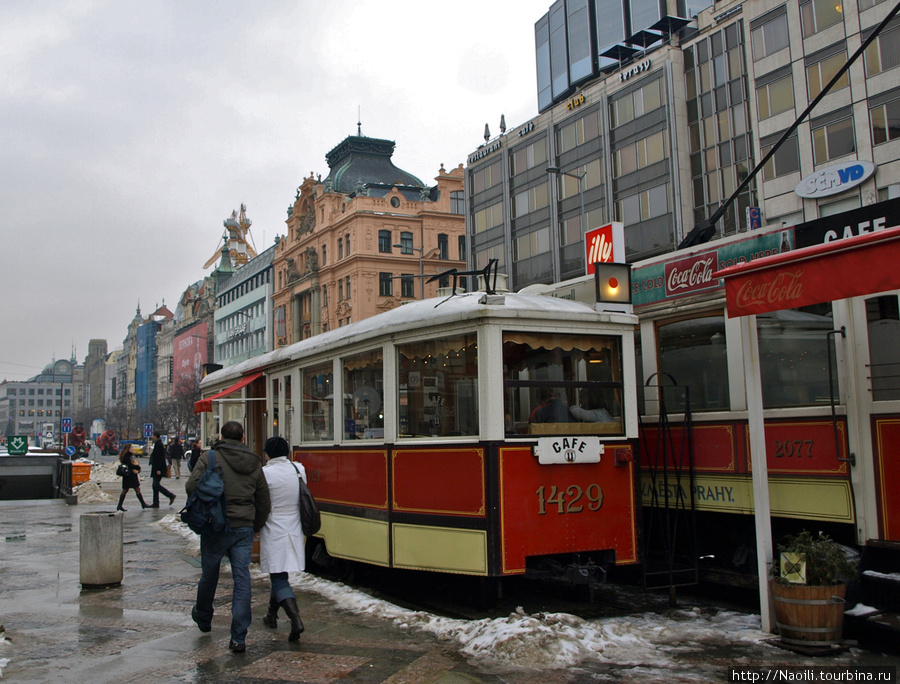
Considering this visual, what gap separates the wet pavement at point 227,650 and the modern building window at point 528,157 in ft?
146

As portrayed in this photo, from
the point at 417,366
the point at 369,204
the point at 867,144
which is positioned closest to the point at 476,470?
the point at 417,366

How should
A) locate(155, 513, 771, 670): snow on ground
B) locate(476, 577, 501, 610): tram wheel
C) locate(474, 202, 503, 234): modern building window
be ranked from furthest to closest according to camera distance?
1. locate(474, 202, 503, 234): modern building window
2. locate(476, 577, 501, 610): tram wheel
3. locate(155, 513, 771, 670): snow on ground

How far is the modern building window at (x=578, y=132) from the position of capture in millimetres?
47281

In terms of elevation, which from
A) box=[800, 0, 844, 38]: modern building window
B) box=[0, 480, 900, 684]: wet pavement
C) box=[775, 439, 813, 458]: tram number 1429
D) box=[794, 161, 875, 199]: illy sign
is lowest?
box=[0, 480, 900, 684]: wet pavement

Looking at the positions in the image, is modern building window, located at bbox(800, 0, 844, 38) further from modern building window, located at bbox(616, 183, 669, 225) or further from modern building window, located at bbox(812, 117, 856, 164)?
modern building window, located at bbox(616, 183, 669, 225)

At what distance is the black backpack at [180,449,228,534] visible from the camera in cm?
666

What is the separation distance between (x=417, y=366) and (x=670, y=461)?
2720 mm

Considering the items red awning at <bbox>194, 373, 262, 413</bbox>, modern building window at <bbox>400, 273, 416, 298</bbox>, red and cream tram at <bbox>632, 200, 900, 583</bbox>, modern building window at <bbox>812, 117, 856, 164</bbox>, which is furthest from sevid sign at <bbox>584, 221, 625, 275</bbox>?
modern building window at <bbox>400, 273, 416, 298</bbox>

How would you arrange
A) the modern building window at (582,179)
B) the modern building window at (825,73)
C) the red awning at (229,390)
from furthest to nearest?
the modern building window at (582,179), the modern building window at (825,73), the red awning at (229,390)

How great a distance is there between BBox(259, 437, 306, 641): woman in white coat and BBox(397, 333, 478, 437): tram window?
1349mm

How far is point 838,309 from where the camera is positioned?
7.09 m

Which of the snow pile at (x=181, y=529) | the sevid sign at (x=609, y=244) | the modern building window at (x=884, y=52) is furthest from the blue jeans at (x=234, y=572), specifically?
the modern building window at (x=884, y=52)

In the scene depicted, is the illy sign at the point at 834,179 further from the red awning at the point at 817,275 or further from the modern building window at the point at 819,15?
the red awning at the point at 817,275

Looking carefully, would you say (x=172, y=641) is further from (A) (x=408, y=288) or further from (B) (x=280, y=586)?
(A) (x=408, y=288)
